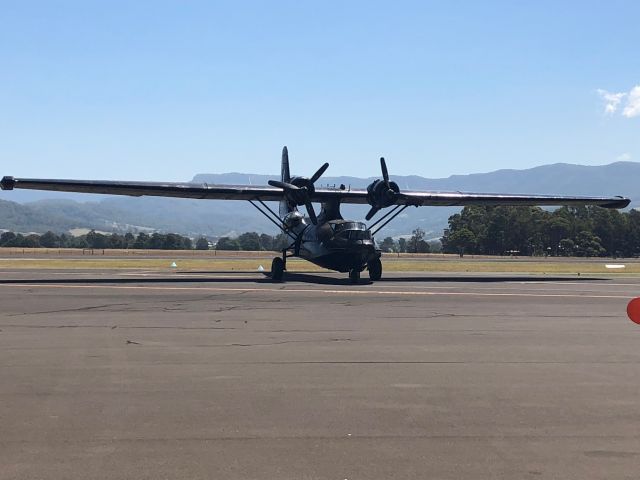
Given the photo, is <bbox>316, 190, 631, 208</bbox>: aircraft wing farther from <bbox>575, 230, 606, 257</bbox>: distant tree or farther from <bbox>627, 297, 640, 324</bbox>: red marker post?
<bbox>575, 230, 606, 257</bbox>: distant tree

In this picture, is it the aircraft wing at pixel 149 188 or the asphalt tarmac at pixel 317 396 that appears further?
the aircraft wing at pixel 149 188

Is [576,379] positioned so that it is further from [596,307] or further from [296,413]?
[596,307]

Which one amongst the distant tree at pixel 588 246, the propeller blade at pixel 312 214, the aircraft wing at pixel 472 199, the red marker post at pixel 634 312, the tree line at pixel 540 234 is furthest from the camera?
the tree line at pixel 540 234

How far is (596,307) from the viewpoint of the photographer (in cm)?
2195

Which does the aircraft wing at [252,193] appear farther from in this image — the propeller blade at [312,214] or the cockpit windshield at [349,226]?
the cockpit windshield at [349,226]

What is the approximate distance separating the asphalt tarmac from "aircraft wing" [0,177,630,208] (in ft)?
54.3

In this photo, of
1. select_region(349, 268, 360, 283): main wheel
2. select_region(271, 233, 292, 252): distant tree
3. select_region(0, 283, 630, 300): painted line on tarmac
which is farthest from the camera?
select_region(271, 233, 292, 252): distant tree

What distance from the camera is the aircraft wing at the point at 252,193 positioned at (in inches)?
1348

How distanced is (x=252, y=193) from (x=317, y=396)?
29.9 meters

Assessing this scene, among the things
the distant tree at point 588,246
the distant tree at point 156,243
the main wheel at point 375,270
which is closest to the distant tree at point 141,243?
the distant tree at point 156,243

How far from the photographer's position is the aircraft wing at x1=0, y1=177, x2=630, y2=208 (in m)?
34.2

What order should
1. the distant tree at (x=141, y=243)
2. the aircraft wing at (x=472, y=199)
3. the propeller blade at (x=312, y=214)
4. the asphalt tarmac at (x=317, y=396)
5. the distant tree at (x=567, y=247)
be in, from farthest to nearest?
1. the distant tree at (x=141, y=243)
2. the distant tree at (x=567, y=247)
3. the aircraft wing at (x=472, y=199)
4. the propeller blade at (x=312, y=214)
5. the asphalt tarmac at (x=317, y=396)

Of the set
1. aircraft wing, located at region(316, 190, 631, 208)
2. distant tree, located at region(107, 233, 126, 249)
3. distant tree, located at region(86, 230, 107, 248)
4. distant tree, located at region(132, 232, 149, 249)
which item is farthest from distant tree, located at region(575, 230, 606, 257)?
distant tree, located at region(86, 230, 107, 248)

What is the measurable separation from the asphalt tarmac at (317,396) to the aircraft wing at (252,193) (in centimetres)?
1656
